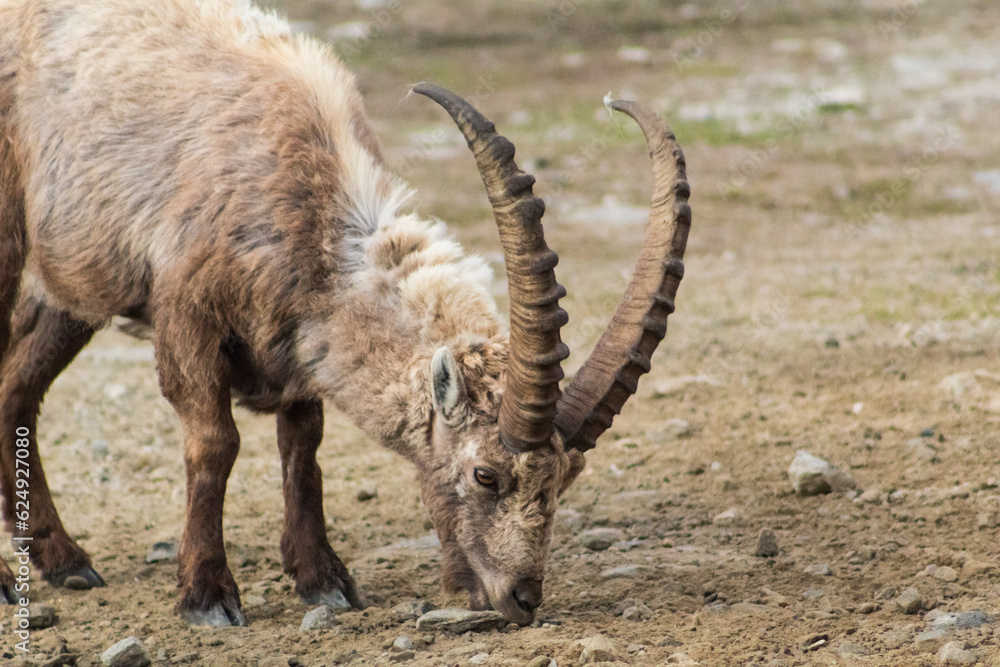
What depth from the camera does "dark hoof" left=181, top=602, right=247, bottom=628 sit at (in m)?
6.04

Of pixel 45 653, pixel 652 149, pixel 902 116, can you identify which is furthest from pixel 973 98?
pixel 45 653

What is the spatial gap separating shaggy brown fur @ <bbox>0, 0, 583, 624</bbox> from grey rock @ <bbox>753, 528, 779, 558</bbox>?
154 cm

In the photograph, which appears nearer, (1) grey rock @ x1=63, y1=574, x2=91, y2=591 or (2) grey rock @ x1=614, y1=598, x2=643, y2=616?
(2) grey rock @ x1=614, y1=598, x2=643, y2=616

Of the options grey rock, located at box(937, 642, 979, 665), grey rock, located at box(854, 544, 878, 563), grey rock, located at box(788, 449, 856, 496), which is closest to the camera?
grey rock, located at box(937, 642, 979, 665)

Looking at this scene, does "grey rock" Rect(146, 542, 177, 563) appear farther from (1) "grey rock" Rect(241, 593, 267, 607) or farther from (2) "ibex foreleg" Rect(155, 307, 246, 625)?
(2) "ibex foreleg" Rect(155, 307, 246, 625)

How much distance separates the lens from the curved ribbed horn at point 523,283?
16.1 feet

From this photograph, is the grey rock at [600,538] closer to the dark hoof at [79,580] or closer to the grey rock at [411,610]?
the grey rock at [411,610]

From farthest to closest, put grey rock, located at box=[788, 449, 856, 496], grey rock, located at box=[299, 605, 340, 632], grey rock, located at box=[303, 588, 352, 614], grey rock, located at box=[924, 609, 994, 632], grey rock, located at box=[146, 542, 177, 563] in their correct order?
1. grey rock, located at box=[146, 542, 177, 563]
2. grey rock, located at box=[788, 449, 856, 496]
3. grey rock, located at box=[303, 588, 352, 614]
4. grey rock, located at box=[299, 605, 340, 632]
5. grey rock, located at box=[924, 609, 994, 632]

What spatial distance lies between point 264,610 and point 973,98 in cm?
1671

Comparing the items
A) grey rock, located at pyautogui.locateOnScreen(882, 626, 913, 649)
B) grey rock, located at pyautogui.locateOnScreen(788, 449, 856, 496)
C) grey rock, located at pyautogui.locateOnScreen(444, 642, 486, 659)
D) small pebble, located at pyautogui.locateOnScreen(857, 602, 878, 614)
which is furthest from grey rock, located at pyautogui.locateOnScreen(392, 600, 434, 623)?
grey rock, located at pyautogui.locateOnScreen(788, 449, 856, 496)

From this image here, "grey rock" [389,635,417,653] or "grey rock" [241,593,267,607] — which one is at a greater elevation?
"grey rock" [389,635,417,653]

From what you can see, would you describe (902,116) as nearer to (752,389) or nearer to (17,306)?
(752,389)

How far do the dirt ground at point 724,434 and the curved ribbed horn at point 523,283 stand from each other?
41.7 inches

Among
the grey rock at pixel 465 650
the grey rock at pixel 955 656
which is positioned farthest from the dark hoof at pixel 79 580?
the grey rock at pixel 955 656
